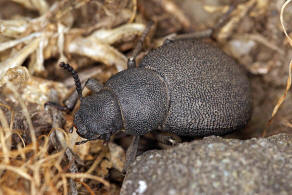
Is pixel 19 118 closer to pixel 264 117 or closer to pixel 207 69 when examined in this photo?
pixel 207 69

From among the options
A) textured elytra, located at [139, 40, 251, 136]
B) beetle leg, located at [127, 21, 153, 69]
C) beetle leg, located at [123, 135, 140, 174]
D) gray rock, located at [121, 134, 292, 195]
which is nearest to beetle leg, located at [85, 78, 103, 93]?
beetle leg, located at [127, 21, 153, 69]

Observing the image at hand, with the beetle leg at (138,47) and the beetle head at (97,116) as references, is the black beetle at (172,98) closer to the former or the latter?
the beetle head at (97,116)

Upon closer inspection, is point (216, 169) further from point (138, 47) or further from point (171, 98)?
point (138, 47)

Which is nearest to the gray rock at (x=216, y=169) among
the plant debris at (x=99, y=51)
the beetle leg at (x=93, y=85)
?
the plant debris at (x=99, y=51)

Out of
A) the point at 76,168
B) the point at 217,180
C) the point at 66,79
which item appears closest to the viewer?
the point at 217,180

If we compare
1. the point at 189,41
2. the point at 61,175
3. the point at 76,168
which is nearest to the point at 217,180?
the point at 61,175

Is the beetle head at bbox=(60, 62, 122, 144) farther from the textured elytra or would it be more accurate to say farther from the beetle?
the textured elytra

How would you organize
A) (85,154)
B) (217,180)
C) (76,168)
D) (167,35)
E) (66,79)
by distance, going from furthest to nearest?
(167,35) → (66,79) → (85,154) → (76,168) → (217,180)
